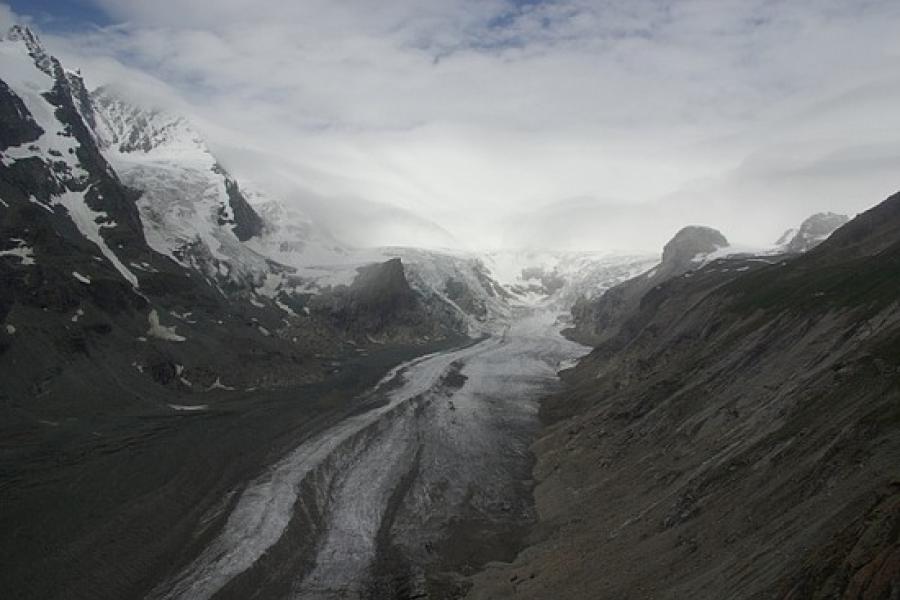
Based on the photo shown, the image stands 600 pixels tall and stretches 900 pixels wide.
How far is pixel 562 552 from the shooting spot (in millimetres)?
49406

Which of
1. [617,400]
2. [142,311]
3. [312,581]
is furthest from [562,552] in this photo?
[142,311]

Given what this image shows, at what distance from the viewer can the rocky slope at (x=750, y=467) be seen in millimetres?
28875

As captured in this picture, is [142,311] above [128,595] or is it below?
above

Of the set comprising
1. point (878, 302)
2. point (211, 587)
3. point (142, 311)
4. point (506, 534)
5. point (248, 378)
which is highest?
point (142, 311)

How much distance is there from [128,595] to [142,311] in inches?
5347

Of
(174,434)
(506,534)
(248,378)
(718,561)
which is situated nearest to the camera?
(718,561)

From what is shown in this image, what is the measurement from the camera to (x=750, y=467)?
4119cm

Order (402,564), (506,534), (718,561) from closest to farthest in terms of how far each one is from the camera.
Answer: (718,561) < (402,564) < (506,534)

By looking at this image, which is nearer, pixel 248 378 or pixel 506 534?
pixel 506 534

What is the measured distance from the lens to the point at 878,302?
54.0m

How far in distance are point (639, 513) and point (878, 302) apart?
24291 millimetres

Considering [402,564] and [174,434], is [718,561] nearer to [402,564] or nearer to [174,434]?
[402,564]

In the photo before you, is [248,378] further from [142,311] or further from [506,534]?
[506,534]

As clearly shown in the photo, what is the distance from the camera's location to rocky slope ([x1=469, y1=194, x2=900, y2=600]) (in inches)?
1137
